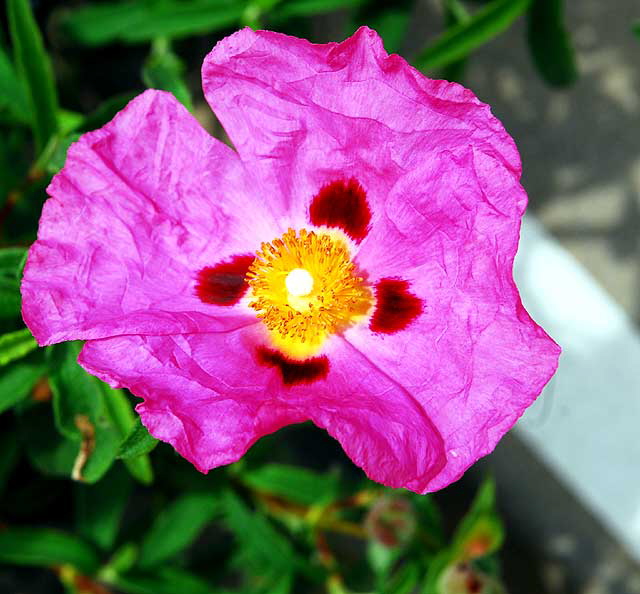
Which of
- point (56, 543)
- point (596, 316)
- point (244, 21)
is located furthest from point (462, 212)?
point (596, 316)

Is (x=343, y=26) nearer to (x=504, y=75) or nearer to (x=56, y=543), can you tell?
(x=504, y=75)

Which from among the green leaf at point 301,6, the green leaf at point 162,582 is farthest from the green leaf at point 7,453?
the green leaf at point 301,6

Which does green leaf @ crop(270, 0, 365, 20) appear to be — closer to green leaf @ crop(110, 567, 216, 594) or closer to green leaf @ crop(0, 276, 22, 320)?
green leaf @ crop(0, 276, 22, 320)

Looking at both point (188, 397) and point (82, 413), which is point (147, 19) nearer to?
point (82, 413)

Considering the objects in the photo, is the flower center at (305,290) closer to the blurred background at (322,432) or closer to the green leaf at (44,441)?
the blurred background at (322,432)

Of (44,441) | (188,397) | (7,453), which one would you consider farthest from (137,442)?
(7,453)

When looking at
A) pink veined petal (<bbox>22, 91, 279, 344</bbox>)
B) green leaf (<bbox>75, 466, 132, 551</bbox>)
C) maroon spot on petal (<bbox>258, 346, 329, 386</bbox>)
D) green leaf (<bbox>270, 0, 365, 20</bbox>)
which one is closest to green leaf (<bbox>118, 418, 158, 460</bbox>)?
pink veined petal (<bbox>22, 91, 279, 344</bbox>)
